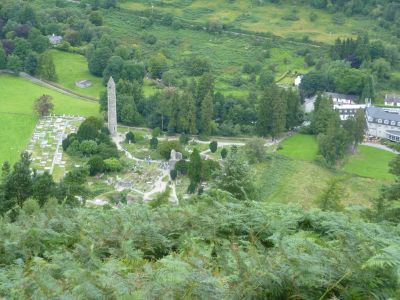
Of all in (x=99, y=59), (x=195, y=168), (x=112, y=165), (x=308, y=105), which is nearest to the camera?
(x=195, y=168)

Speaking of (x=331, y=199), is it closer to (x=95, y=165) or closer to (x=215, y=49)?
(x=95, y=165)

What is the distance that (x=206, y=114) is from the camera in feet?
132

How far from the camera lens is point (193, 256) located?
8.52 m

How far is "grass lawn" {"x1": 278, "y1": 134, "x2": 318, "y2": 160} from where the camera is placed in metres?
37.6

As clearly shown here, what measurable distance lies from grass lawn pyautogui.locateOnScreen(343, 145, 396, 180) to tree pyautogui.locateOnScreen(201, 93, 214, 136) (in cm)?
974

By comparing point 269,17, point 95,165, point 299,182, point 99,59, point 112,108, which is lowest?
point 299,182

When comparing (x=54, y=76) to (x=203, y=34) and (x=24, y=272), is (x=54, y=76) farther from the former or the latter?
(x=24, y=272)

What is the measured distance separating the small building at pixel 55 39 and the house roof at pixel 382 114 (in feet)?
103

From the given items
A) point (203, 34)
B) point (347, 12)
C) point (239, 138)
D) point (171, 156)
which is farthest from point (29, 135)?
point (347, 12)

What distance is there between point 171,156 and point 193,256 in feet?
90.2

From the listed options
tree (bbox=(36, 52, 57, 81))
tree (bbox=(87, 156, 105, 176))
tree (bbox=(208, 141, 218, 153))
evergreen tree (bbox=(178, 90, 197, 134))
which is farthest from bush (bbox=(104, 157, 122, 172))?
tree (bbox=(36, 52, 57, 81))

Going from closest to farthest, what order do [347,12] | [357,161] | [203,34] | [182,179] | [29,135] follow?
1. [182,179]
2. [357,161]
3. [29,135]
4. [203,34]
5. [347,12]

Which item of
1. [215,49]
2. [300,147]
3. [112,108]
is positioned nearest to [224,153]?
[300,147]

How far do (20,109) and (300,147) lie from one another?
2069 centimetres
